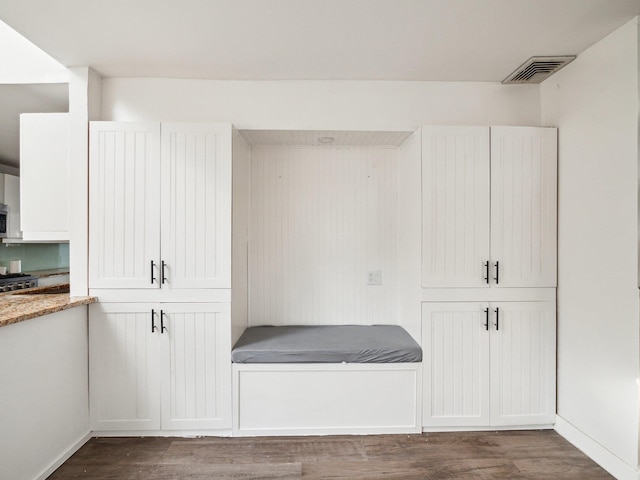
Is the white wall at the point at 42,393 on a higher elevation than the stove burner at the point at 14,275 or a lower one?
lower

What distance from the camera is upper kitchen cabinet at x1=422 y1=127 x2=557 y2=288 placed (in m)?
2.38

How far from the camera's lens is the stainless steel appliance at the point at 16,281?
3461mm

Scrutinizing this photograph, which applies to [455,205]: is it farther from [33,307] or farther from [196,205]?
[33,307]

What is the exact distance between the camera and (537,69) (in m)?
2.36

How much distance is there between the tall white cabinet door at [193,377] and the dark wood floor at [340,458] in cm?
14

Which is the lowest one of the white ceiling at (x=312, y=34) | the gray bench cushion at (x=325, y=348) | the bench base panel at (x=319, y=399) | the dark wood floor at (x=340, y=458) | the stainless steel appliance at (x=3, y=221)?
the dark wood floor at (x=340, y=458)

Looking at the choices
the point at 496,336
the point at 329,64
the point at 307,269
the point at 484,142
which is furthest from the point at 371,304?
the point at 329,64

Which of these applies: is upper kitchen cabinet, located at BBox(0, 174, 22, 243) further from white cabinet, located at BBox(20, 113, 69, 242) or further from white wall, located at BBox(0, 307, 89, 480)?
white wall, located at BBox(0, 307, 89, 480)

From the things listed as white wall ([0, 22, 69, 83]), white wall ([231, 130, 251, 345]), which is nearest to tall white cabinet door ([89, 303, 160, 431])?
white wall ([231, 130, 251, 345])

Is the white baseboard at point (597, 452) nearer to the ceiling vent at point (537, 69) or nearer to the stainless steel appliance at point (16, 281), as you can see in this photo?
the ceiling vent at point (537, 69)

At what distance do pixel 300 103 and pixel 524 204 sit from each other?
70.5 inches

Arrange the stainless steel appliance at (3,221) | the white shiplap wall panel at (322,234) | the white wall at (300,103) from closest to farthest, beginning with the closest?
the white wall at (300,103) < the white shiplap wall panel at (322,234) < the stainless steel appliance at (3,221)

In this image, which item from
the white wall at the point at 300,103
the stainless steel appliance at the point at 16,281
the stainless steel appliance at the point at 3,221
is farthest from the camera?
the stainless steel appliance at the point at 3,221

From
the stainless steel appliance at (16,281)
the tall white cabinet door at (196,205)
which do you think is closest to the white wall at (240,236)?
the tall white cabinet door at (196,205)
